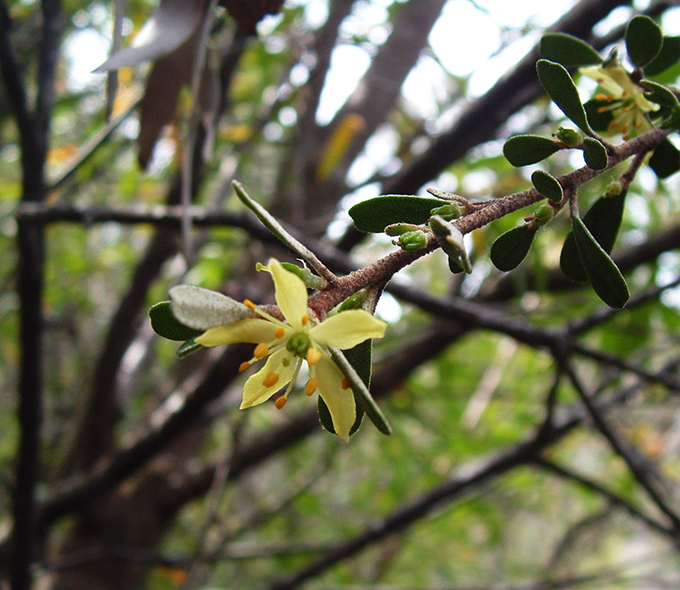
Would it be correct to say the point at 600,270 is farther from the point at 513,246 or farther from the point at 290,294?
the point at 290,294

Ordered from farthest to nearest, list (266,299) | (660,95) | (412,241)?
(266,299) → (660,95) → (412,241)

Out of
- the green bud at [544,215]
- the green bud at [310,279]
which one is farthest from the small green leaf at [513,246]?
the green bud at [310,279]

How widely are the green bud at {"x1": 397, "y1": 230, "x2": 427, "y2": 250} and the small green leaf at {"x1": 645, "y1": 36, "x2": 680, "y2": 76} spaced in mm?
292

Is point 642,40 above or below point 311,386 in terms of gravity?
above

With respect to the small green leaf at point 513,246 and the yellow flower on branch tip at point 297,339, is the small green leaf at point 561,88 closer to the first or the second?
the small green leaf at point 513,246

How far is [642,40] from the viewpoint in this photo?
0.41 meters

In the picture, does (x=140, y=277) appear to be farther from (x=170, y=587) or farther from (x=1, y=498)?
(x=170, y=587)

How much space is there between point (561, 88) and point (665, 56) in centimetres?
18

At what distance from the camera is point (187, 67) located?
66cm

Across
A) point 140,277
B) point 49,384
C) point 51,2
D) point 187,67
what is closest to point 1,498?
point 49,384

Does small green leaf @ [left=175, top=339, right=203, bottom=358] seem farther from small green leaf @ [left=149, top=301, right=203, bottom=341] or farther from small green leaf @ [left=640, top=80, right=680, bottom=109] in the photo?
small green leaf @ [left=640, top=80, right=680, bottom=109]

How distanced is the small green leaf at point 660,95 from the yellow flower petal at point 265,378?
30 centimetres

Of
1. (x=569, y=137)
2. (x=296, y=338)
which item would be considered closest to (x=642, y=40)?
(x=569, y=137)

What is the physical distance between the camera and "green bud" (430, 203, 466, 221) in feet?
0.97
